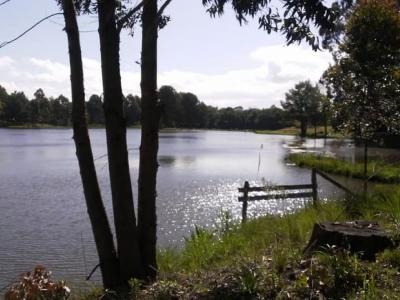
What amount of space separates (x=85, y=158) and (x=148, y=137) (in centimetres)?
72

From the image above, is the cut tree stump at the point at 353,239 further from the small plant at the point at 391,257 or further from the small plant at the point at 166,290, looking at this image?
the small plant at the point at 166,290

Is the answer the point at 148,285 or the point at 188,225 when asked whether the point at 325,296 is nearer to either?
the point at 148,285

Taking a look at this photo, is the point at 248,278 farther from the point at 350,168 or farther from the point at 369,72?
the point at 350,168

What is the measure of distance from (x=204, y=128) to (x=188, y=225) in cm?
13443

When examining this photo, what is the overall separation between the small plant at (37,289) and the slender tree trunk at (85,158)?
0.88m

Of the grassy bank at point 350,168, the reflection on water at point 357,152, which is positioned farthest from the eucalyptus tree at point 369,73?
the grassy bank at point 350,168

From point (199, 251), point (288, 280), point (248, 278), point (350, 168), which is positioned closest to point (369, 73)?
point (199, 251)

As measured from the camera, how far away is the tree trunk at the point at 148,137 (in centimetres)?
565

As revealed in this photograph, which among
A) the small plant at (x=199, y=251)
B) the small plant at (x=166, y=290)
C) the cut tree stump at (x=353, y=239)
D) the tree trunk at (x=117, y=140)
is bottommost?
the small plant at (x=199, y=251)

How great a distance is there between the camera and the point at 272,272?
4.63m

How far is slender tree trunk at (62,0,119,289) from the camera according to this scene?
552 cm

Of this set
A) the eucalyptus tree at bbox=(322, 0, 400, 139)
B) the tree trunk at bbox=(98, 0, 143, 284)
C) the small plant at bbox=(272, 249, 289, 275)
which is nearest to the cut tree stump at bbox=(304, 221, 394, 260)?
the small plant at bbox=(272, 249, 289, 275)

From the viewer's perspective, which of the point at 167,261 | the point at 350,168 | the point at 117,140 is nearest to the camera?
the point at 117,140

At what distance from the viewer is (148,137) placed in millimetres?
5641
